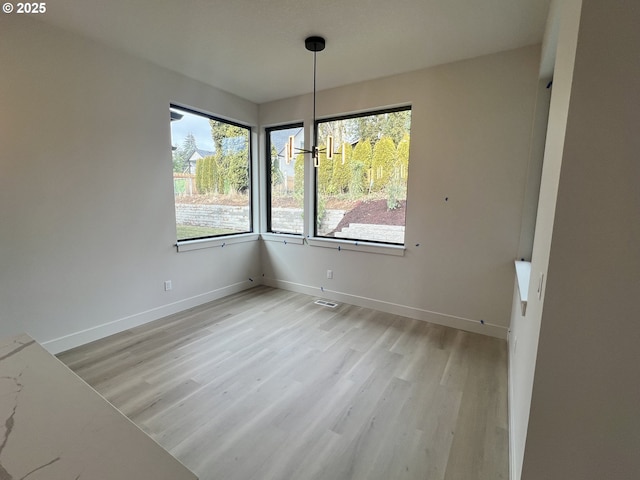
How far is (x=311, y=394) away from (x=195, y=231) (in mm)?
2645

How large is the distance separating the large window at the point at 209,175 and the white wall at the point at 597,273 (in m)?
3.67

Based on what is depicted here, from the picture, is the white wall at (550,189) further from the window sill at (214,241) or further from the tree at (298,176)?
the window sill at (214,241)

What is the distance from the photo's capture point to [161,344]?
2883mm

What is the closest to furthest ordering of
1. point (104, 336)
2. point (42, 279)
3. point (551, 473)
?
point (551, 473) < point (42, 279) < point (104, 336)

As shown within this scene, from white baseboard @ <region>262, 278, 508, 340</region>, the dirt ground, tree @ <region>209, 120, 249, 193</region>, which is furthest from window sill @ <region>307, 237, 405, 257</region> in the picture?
tree @ <region>209, 120, 249, 193</region>

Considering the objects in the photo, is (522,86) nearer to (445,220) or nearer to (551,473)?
(445,220)

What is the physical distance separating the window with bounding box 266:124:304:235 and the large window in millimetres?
340

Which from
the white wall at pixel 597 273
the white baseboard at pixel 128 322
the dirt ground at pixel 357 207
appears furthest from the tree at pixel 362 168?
the white wall at pixel 597 273

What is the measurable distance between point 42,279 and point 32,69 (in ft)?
5.62

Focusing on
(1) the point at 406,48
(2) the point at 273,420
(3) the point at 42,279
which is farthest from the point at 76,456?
(1) the point at 406,48

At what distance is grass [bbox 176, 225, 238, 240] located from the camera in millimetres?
3736

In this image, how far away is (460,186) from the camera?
315 centimetres

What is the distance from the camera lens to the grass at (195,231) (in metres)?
3.74

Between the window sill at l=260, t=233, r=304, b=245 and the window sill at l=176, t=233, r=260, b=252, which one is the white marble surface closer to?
the window sill at l=176, t=233, r=260, b=252
